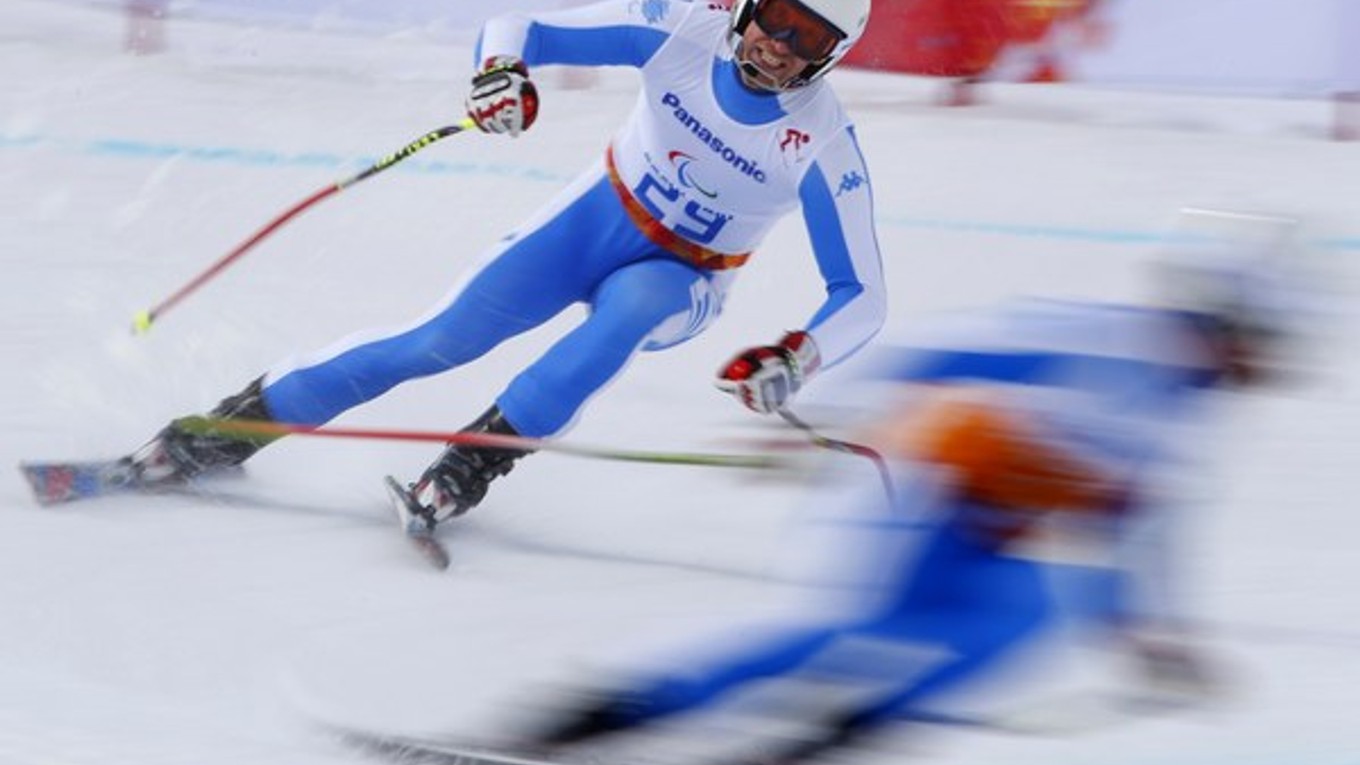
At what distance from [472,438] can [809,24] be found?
2.79ft

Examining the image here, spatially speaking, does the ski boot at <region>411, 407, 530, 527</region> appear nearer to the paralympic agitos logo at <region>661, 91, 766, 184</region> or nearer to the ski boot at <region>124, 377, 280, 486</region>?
the ski boot at <region>124, 377, 280, 486</region>

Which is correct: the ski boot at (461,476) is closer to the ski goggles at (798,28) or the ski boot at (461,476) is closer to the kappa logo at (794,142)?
the kappa logo at (794,142)

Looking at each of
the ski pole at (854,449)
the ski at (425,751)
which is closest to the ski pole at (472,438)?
the ski pole at (854,449)

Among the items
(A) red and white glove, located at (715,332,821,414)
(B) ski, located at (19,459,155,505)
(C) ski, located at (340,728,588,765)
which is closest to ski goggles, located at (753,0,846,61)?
(A) red and white glove, located at (715,332,821,414)

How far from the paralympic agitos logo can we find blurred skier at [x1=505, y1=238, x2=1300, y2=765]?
4.70ft

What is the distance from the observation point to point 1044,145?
7.41 meters

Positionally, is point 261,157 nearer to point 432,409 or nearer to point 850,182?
point 432,409

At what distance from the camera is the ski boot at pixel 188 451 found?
4332mm

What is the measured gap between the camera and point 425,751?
117 inches

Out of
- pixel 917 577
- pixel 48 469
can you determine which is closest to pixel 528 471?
pixel 48 469

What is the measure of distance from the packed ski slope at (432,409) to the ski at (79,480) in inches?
1.7

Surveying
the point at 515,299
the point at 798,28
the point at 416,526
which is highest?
the point at 798,28

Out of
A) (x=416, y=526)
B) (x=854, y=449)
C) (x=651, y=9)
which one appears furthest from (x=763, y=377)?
(x=854, y=449)

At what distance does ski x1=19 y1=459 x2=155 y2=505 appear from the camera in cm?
424
